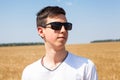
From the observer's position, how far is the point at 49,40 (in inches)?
102

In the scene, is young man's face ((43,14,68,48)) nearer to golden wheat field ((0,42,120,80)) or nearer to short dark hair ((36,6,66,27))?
short dark hair ((36,6,66,27))

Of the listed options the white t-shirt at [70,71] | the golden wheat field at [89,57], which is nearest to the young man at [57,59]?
the white t-shirt at [70,71]

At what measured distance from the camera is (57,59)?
2.56 meters

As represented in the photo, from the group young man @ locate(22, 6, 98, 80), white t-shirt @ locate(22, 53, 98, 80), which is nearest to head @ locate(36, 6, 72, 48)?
young man @ locate(22, 6, 98, 80)

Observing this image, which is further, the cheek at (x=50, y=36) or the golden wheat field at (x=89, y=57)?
the golden wheat field at (x=89, y=57)

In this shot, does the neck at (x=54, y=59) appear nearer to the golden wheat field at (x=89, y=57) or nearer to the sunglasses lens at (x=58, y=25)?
the sunglasses lens at (x=58, y=25)

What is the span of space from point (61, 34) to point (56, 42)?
2.7 inches

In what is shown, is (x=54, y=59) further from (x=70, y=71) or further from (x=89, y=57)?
(x=89, y=57)

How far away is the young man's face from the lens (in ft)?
8.17

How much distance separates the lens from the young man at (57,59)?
246 cm

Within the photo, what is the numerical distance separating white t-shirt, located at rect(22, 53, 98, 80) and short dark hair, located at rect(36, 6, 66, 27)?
32cm

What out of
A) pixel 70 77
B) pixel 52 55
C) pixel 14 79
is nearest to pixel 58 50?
pixel 52 55

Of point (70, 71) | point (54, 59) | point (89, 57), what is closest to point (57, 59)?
point (54, 59)

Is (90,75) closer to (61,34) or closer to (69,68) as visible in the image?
(69,68)
